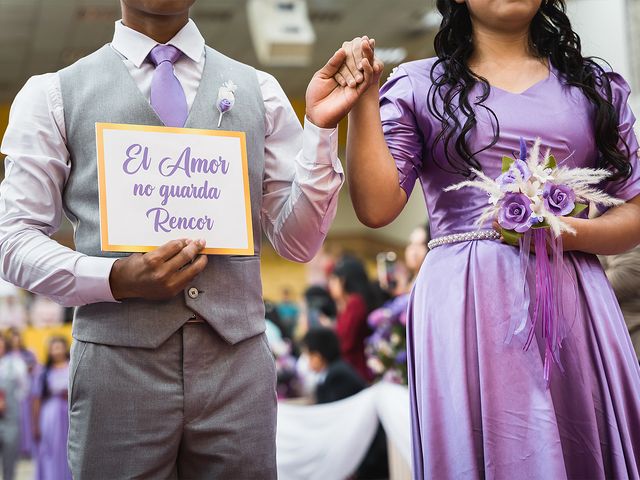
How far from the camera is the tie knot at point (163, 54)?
1.72 m

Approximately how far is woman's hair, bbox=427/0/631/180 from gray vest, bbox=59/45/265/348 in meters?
0.38

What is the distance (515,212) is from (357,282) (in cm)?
453

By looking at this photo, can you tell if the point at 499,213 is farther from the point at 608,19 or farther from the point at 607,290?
the point at 608,19

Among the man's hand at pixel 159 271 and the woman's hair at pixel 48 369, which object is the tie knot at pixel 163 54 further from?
the woman's hair at pixel 48 369

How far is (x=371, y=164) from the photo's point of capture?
168 centimetres

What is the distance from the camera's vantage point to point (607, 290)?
5.76 feet

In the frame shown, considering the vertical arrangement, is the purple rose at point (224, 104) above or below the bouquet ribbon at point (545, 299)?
above

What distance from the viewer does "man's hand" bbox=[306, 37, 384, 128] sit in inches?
64.4

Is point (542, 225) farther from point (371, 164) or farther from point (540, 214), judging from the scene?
point (371, 164)

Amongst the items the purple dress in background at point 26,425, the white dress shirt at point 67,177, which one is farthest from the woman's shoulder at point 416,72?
the purple dress in background at point 26,425

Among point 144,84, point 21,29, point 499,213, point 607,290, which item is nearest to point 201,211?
point 144,84

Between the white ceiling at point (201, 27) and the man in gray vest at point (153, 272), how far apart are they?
7.27 metres

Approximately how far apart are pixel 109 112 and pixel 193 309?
15.6 inches

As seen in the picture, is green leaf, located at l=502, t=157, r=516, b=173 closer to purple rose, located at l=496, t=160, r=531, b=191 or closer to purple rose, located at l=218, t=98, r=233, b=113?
purple rose, located at l=496, t=160, r=531, b=191
